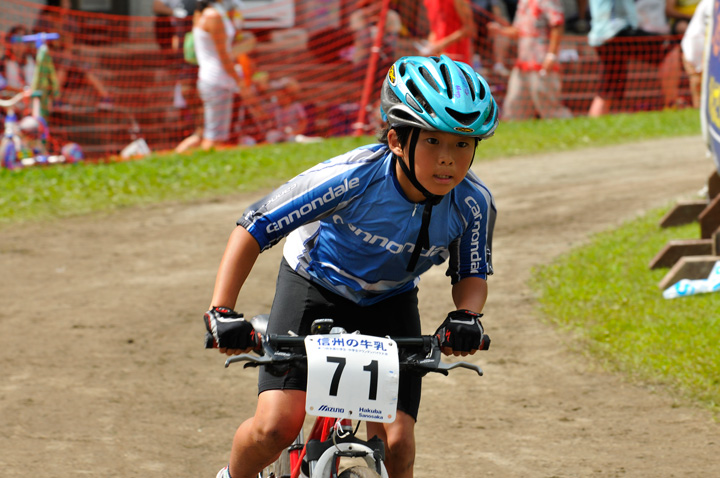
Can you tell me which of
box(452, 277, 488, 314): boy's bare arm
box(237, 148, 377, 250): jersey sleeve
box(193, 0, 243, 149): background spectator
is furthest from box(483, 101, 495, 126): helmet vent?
box(193, 0, 243, 149): background spectator

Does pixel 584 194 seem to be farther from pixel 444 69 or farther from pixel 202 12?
pixel 444 69

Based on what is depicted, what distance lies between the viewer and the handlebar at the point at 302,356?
120 inches

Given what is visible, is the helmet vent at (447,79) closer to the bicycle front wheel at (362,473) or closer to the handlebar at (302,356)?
the handlebar at (302,356)

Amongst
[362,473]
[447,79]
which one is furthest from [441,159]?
[362,473]

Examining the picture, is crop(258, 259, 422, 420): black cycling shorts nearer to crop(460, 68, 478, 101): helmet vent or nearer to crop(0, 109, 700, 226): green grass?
crop(460, 68, 478, 101): helmet vent

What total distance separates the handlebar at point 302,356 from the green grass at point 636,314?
2.88 m

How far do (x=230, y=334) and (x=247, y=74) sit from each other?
12022 millimetres

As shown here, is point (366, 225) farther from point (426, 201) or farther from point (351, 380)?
point (351, 380)

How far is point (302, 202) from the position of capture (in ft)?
11.4

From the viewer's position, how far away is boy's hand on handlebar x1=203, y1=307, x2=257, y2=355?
121 inches

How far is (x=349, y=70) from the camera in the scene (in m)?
15.9

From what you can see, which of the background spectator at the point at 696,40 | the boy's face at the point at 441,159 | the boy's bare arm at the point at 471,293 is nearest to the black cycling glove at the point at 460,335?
the boy's bare arm at the point at 471,293

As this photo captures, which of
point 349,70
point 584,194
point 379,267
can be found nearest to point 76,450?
point 379,267

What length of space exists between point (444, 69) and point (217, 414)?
2815mm
